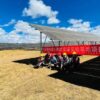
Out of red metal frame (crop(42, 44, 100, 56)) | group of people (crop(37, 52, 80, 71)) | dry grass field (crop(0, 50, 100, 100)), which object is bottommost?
dry grass field (crop(0, 50, 100, 100))

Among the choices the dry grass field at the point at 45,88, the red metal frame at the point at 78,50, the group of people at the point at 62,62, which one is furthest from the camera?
the group of people at the point at 62,62

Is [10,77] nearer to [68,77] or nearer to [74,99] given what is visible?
[68,77]

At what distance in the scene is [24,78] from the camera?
569 inches

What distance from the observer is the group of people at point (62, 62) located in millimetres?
17359

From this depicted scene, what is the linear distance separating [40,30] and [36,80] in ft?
24.9

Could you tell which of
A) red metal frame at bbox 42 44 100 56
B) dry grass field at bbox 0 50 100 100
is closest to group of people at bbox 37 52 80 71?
red metal frame at bbox 42 44 100 56

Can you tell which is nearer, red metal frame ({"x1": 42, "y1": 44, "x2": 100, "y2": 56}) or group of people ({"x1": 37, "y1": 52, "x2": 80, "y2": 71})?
red metal frame ({"x1": 42, "y1": 44, "x2": 100, "y2": 56})

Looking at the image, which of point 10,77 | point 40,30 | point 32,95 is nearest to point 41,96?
point 32,95

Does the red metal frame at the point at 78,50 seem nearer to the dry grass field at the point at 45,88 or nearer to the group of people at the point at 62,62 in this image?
the group of people at the point at 62,62

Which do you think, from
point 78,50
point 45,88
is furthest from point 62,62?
point 45,88

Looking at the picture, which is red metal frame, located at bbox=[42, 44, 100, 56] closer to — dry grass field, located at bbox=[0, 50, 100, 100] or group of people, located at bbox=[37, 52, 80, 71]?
group of people, located at bbox=[37, 52, 80, 71]

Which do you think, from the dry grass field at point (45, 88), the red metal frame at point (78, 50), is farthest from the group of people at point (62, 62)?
the dry grass field at point (45, 88)

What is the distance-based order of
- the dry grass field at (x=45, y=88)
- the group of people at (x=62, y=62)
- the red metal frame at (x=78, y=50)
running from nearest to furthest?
1. the dry grass field at (x=45, y=88)
2. the red metal frame at (x=78, y=50)
3. the group of people at (x=62, y=62)

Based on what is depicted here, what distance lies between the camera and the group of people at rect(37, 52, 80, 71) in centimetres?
1736
